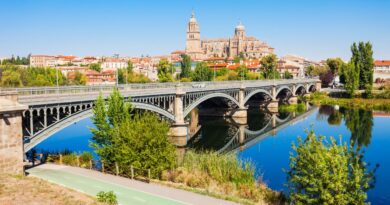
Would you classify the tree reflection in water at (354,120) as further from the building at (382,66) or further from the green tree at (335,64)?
the building at (382,66)

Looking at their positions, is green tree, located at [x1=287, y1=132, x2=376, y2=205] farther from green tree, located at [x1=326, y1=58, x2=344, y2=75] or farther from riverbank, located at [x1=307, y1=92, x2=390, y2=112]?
green tree, located at [x1=326, y1=58, x2=344, y2=75]

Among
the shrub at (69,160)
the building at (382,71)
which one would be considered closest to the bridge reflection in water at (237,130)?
the shrub at (69,160)

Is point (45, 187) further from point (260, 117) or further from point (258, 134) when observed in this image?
point (260, 117)

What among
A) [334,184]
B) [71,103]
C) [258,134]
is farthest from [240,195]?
[258,134]

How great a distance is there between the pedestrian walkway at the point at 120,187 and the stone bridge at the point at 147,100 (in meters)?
2.75

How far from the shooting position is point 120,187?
19.3 metres

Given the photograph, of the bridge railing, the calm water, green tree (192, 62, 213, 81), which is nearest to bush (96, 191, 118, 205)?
the bridge railing

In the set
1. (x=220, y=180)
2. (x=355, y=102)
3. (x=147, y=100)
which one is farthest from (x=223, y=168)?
(x=355, y=102)

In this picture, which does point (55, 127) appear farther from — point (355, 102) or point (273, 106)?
point (355, 102)

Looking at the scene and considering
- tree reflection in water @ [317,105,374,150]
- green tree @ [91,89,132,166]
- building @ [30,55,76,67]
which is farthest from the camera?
building @ [30,55,76,67]

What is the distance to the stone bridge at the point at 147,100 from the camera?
24.1 meters

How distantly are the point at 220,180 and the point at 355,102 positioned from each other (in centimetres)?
6958

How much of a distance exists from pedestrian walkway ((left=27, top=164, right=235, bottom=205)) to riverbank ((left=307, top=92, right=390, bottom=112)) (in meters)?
68.8

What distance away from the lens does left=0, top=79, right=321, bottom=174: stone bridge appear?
24.1 meters
